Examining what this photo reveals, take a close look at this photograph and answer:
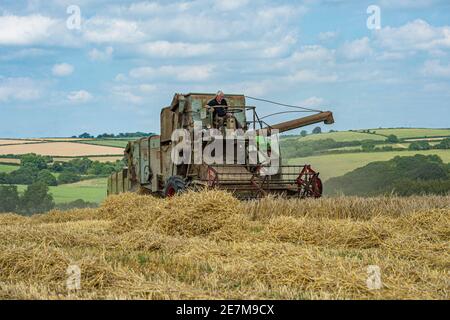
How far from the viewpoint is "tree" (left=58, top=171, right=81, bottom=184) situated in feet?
128

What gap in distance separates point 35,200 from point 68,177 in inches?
228

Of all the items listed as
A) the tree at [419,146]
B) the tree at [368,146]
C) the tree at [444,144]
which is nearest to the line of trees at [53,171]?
the tree at [368,146]

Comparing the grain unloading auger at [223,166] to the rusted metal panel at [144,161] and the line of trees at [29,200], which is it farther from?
the line of trees at [29,200]

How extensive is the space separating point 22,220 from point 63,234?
751 centimetres

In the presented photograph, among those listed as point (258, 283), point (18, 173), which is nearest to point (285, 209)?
point (258, 283)

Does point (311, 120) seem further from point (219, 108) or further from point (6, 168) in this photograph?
point (6, 168)

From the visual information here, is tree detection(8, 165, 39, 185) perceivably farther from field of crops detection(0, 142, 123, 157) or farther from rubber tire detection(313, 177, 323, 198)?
rubber tire detection(313, 177, 323, 198)

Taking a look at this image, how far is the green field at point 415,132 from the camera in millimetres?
50875

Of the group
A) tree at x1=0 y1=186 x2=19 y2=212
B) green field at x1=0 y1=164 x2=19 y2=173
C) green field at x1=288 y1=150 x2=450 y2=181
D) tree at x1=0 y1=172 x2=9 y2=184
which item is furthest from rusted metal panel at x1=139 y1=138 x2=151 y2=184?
green field at x1=0 y1=164 x2=19 y2=173

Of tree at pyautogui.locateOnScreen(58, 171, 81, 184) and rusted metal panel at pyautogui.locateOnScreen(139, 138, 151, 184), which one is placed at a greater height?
rusted metal panel at pyautogui.locateOnScreen(139, 138, 151, 184)

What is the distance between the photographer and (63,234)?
11.6 metres

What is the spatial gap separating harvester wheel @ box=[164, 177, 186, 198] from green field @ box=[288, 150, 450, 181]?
13739 millimetres

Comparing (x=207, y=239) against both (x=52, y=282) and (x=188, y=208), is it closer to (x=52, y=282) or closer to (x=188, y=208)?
(x=188, y=208)
